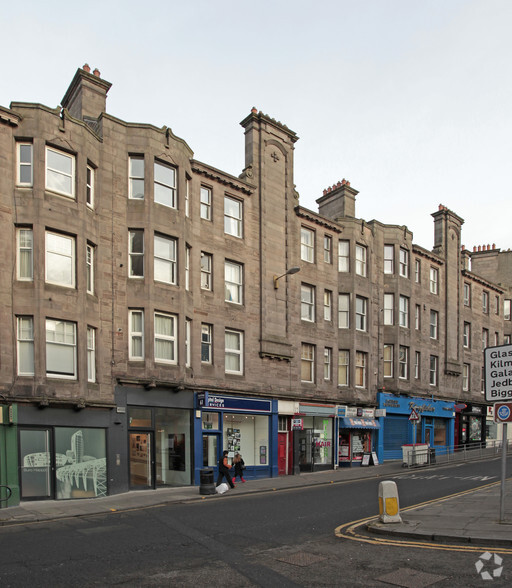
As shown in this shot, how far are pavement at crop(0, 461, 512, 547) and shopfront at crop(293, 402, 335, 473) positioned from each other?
78.8 inches

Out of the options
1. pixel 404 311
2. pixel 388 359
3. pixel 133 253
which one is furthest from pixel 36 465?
pixel 404 311

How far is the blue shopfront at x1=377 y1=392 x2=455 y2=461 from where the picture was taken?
34.3 meters

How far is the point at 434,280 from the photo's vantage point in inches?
1603

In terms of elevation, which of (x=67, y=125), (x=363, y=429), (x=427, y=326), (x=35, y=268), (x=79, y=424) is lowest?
(x=363, y=429)

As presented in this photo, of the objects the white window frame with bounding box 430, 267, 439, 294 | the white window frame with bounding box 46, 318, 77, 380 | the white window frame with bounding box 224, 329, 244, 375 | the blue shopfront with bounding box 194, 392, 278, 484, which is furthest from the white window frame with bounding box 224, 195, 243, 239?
the white window frame with bounding box 430, 267, 439, 294

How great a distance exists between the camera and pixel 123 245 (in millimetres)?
22109

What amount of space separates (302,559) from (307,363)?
20525 mm

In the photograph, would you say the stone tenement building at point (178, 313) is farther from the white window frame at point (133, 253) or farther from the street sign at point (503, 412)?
the street sign at point (503, 412)

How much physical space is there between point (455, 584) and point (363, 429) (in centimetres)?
2564

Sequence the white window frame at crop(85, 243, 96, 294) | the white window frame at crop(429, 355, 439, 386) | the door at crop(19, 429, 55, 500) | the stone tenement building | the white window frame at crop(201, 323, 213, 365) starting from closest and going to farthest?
the door at crop(19, 429, 55, 500), the stone tenement building, the white window frame at crop(85, 243, 96, 294), the white window frame at crop(201, 323, 213, 365), the white window frame at crop(429, 355, 439, 386)

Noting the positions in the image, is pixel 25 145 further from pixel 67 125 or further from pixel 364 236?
pixel 364 236

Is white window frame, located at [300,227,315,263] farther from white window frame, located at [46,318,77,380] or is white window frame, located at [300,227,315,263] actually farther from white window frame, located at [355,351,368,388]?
white window frame, located at [46,318,77,380]

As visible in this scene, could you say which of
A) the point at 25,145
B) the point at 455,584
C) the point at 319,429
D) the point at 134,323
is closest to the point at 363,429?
the point at 319,429

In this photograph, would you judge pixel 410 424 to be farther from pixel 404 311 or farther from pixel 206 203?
pixel 206 203
